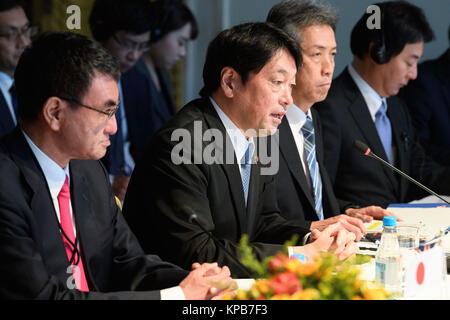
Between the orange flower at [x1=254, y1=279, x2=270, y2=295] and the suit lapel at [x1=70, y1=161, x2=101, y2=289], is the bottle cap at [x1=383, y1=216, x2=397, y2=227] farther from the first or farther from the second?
the suit lapel at [x1=70, y1=161, x2=101, y2=289]

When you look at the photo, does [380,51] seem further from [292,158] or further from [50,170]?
[50,170]

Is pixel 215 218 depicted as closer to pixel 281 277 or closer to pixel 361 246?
pixel 361 246

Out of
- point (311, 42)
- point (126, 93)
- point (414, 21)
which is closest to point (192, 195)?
point (311, 42)

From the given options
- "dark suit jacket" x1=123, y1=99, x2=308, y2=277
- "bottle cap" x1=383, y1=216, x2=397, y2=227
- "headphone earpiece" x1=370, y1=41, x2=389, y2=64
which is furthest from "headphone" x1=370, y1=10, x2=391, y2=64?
"bottle cap" x1=383, y1=216, x2=397, y2=227

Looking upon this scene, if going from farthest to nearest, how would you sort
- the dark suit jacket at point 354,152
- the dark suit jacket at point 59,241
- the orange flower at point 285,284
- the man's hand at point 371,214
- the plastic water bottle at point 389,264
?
the dark suit jacket at point 354,152 < the man's hand at point 371,214 < the plastic water bottle at point 389,264 < the dark suit jacket at point 59,241 < the orange flower at point 285,284

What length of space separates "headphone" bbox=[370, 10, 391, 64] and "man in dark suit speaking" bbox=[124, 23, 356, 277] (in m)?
1.14

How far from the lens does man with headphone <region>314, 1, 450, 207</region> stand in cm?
307

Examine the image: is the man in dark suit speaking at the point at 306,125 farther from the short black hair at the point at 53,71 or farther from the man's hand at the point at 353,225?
the short black hair at the point at 53,71

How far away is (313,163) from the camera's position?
2676mm

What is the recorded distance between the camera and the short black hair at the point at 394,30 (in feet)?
10.7

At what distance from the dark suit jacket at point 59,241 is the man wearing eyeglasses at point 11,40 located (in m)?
1.59

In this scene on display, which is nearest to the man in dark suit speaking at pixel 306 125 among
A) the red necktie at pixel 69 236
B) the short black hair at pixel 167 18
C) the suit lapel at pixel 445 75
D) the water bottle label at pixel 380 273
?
the water bottle label at pixel 380 273
